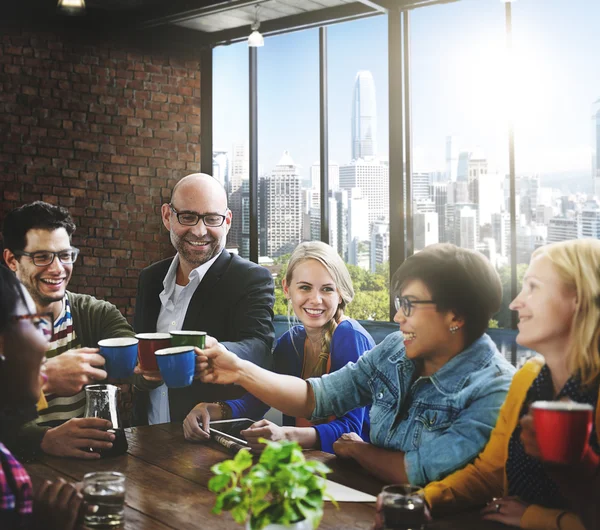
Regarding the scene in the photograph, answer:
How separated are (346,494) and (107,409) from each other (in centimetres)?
72

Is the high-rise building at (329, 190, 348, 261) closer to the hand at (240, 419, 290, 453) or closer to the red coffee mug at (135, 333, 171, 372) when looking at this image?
the hand at (240, 419, 290, 453)

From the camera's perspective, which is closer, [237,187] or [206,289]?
[206,289]

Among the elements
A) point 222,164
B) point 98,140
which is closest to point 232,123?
point 222,164

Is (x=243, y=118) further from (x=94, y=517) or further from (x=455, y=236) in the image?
(x=94, y=517)

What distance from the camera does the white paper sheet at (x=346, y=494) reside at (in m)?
1.67

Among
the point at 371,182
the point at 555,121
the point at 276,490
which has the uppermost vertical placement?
the point at 555,121

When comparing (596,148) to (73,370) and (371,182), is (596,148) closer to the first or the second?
(371,182)

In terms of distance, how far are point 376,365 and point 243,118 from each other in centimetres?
364

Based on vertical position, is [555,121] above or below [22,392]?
above

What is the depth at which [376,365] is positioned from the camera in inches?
81.7

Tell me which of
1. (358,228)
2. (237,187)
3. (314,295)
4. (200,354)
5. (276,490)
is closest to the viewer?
(276,490)

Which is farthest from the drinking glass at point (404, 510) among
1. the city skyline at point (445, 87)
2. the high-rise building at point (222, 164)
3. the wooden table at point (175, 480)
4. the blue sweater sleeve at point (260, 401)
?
the high-rise building at point (222, 164)

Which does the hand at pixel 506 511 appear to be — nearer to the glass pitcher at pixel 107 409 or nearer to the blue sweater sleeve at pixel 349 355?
the blue sweater sleeve at pixel 349 355

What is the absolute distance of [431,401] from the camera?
1.85 m
